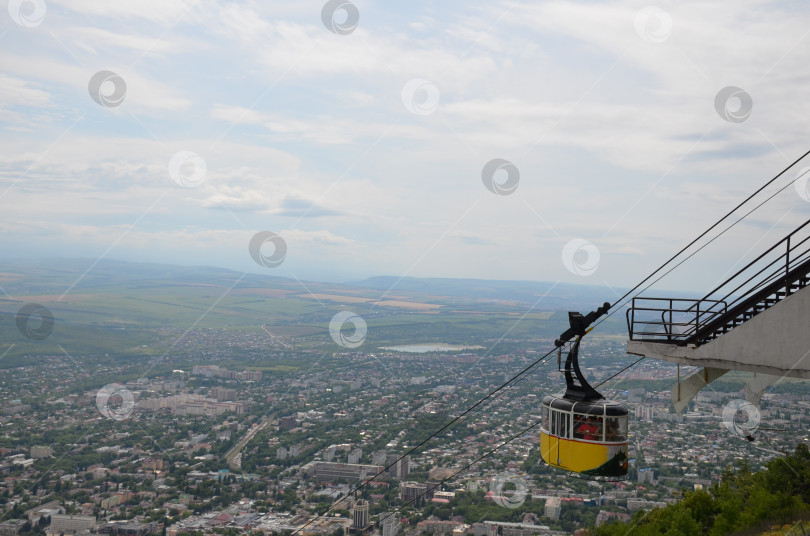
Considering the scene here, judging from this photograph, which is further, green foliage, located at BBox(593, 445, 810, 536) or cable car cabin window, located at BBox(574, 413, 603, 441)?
green foliage, located at BBox(593, 445, 810, 536)

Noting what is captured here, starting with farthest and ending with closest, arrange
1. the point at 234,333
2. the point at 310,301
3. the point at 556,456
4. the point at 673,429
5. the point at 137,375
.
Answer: the point at 310,301
the point at 234,333
the point at 137,375
the point at 673,429
the point at 556,456

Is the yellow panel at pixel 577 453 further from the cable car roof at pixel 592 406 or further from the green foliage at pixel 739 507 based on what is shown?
the green foliage at pixel 739 507

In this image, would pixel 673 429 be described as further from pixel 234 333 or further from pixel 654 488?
pixel 234 333

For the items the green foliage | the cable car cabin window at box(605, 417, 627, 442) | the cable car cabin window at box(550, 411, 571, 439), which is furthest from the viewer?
the green foliage

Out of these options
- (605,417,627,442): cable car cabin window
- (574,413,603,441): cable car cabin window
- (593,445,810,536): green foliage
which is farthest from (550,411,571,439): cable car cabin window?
(593,445,810,536): green foliage

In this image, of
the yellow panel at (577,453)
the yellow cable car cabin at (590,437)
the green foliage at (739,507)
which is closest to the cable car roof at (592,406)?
the yellow cable car cabin at (590,437)

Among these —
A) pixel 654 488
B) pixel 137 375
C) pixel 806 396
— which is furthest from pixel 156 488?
pixel 806 396

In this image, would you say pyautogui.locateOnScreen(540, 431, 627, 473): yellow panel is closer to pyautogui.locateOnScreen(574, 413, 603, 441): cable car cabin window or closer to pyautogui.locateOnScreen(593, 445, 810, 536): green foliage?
pyautogui.locateOnScreen(574, 413, 603, 441): cable car cabin window
